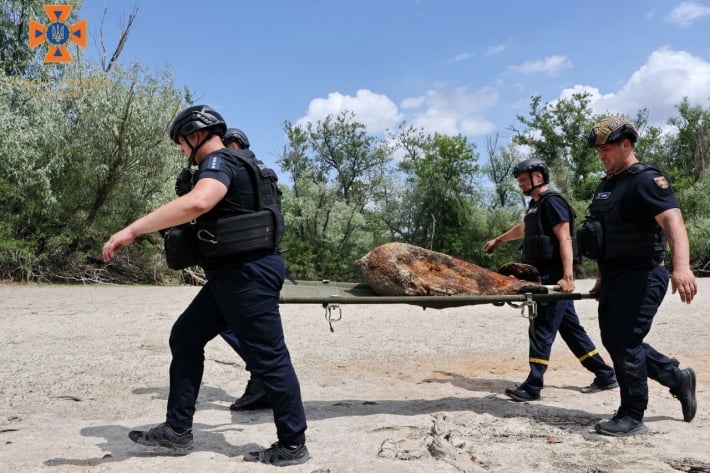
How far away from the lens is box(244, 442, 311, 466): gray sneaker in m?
3.31

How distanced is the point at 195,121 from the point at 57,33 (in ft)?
83.1

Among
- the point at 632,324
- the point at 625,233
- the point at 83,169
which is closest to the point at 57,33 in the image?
the point at 83,169

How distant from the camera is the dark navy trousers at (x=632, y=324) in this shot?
390cm

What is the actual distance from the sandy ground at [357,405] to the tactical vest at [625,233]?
1212 mm

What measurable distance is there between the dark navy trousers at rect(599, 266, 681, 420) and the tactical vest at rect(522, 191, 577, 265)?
1.00 metres

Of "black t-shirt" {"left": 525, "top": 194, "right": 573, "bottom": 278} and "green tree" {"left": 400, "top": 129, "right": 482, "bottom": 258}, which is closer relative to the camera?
"black t-shirt" {"left": 525, "top": 194, "right": 573, "bottom": 278}

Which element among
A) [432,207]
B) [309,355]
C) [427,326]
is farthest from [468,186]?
[309,355]

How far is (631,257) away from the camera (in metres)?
3.96

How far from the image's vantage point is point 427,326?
963 centimetres

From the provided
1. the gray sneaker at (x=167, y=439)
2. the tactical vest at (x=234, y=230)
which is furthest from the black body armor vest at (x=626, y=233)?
the gray sneaker at (x=167, y=439)

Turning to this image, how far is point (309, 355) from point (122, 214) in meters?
16.2

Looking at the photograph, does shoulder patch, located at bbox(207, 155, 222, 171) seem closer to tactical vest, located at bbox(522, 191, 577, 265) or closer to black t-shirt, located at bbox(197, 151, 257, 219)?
black t-shirt, located at bbox(197, 151, 257, 219)

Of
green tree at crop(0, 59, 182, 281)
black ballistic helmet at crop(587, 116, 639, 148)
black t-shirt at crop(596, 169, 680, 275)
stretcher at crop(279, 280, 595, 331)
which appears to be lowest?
stretcher at crop(279, 280, 595, 331)

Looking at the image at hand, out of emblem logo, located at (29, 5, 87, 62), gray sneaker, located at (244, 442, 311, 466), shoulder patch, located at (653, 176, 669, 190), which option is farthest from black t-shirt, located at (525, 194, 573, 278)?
emblem logo, located at (29, 5, 87, 62)
